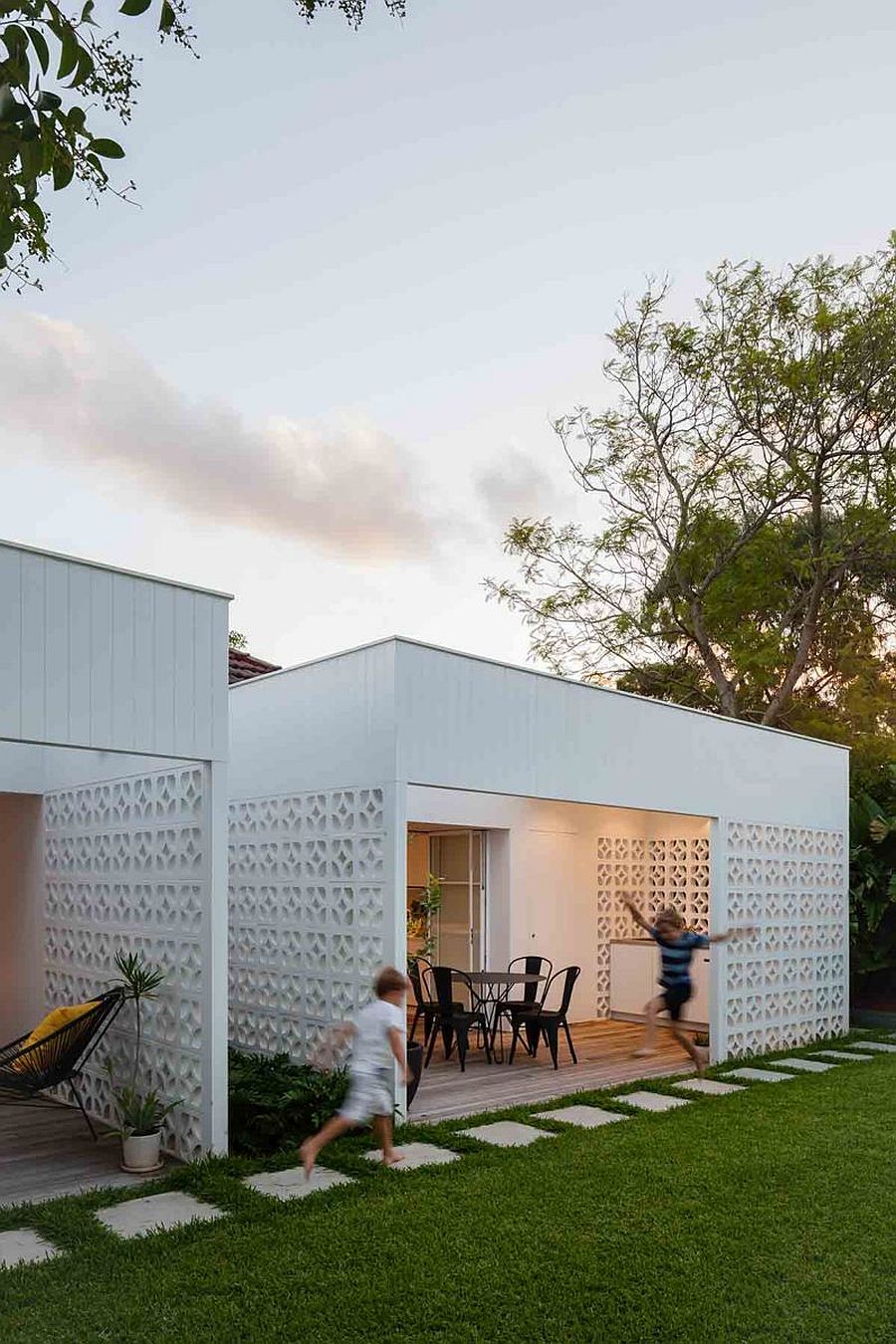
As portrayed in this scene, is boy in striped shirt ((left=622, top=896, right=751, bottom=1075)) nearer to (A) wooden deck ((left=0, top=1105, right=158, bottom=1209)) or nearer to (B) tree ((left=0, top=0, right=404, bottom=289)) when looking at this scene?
(A) wooden deck ((left=0, top=1105, right=158, bottom=1209))

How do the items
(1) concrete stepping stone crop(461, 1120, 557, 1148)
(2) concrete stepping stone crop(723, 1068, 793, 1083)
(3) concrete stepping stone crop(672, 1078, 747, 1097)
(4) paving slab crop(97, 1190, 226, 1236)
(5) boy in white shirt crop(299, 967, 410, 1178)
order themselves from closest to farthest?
(4) paving slab crop(97, 1190, 226, 1236), (5) boy in white shirt crop(299, 967, 410, 1178), (1) concrete stepping stone crop(461, 1120, 557, 1148), (3) concrete stepping stone crop(672, 1078, 747, 1097), (2) concrete stepping stone crop(723, 1068, 793, 1083)

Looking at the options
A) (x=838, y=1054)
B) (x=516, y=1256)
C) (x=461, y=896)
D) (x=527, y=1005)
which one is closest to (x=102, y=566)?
(x=516, y=1256)

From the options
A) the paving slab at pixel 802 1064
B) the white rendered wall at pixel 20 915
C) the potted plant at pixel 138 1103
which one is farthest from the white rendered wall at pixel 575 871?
the potted plant at pixel 138 1103

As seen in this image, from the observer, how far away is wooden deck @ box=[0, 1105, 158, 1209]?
254 inches

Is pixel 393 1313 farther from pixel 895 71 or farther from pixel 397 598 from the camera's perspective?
pixel 397 598

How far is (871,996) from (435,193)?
1113cm

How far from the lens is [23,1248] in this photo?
5.41 meters

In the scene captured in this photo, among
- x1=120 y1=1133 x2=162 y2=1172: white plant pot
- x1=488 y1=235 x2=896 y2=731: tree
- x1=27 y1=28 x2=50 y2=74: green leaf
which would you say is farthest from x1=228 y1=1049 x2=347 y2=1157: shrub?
x1=488 y1=235 x2=896 y2=731: tree

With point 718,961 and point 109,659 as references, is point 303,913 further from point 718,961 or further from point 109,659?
point 718,961

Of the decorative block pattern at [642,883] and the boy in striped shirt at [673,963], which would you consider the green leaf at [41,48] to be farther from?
the decorative block pattern at [642,883]

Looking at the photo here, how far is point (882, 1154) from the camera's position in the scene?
23.8ft

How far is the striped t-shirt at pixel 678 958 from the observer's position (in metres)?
7.77

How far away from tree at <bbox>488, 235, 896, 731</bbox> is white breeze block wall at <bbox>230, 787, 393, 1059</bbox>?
489 inches

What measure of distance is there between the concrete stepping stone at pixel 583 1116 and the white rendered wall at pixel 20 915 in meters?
4.29
